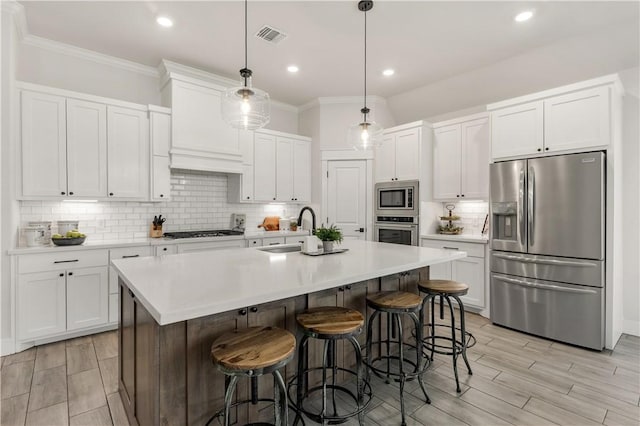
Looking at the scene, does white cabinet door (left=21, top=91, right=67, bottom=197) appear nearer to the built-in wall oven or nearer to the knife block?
the knife block

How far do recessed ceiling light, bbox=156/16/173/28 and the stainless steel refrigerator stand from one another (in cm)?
378

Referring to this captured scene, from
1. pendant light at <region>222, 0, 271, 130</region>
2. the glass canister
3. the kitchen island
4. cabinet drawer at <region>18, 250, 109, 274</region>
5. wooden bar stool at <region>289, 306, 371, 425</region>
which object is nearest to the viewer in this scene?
the kitchen island

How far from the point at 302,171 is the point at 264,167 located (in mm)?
743

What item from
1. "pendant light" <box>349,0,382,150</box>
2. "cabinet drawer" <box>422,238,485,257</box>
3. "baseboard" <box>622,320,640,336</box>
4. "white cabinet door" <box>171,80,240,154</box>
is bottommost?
"baseboard" <box>622,320,640,336</box>

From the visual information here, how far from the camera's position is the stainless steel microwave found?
4594mm

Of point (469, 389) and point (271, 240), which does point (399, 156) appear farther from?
point (469, 389)

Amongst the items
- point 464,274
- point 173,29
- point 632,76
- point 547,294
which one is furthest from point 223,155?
point 632,76

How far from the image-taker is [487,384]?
2.41 meters

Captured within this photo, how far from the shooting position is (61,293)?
10.1 ft

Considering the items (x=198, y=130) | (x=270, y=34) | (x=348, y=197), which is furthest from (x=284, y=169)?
(x=270, y=34)

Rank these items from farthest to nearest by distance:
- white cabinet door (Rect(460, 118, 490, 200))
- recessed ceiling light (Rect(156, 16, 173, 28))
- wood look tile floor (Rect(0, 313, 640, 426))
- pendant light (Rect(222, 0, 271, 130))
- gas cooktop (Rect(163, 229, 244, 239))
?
white cabinet door (Rect(460, 118, 490, 200)), gas cooktop (Rect(163, 229, 244, 239)), recessed ceiling light (Rect(156, 16, 173, 28)), pendant light (Rect(222, 0, 271, 130)), wood look tile floor (Rect(0, 313, 640, 426))

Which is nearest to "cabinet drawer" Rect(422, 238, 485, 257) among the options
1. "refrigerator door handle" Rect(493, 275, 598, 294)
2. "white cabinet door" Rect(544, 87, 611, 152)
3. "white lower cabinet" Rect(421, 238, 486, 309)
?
"white lower cabinet" Rect(421, 238, 486, 309)

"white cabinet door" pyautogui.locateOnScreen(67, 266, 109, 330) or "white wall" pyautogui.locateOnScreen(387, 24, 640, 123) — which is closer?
"white cabinet door" pyautogui.locateOnScreen(67, 266, 109, 330)

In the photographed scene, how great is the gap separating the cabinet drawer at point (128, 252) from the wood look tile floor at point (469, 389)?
2.86ft
